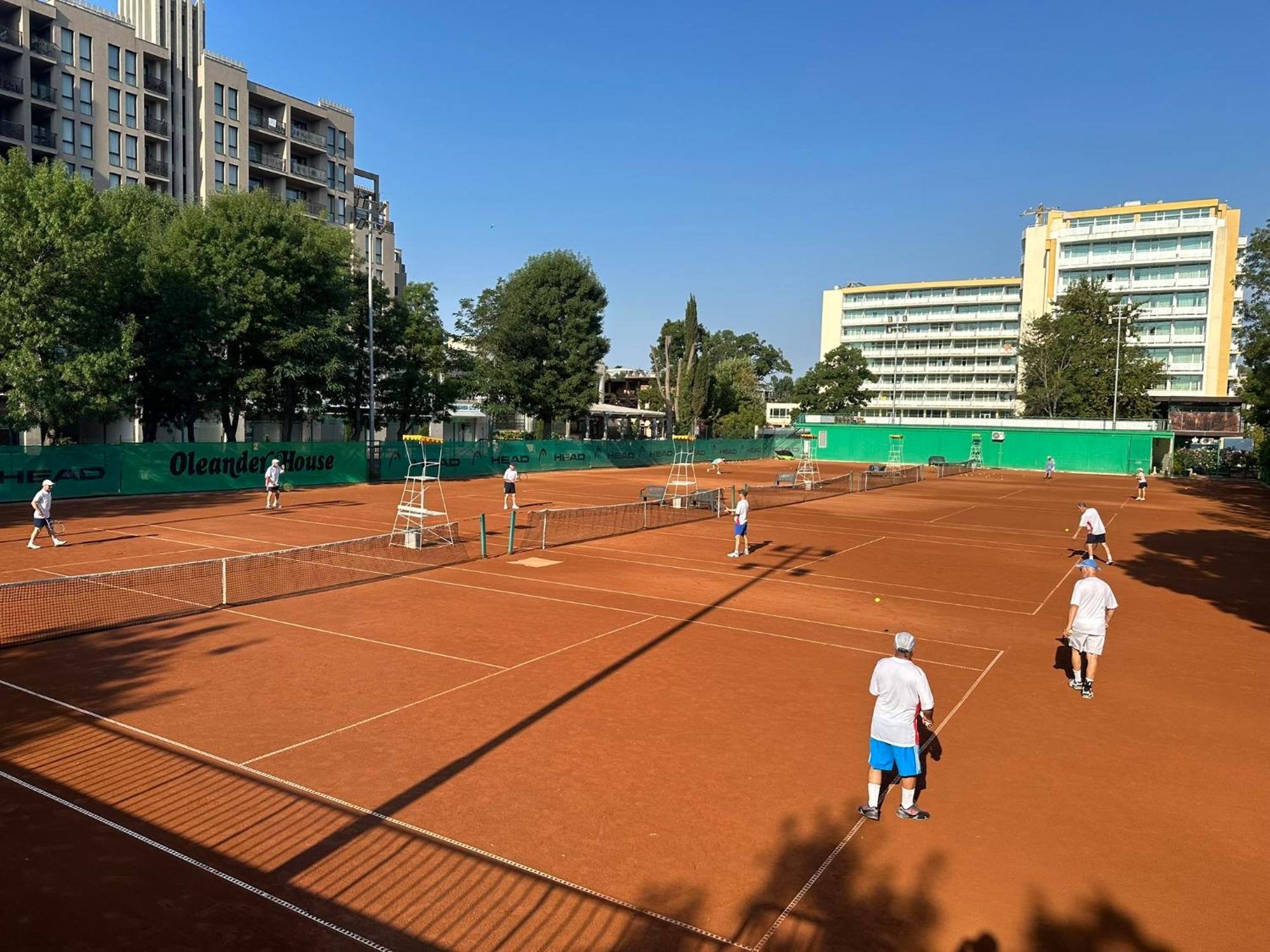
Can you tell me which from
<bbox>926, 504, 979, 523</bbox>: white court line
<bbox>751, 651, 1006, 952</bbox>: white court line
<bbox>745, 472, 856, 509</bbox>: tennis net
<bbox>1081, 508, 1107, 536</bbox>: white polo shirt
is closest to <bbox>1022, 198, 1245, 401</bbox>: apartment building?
<bbox>745, 472, 856, 509</bbox>: tennis net

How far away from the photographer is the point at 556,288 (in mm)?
64875

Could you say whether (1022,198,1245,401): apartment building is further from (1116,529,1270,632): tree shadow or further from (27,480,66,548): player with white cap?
(27,480,66,548): player with white cap

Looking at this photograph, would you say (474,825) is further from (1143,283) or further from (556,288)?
(1143,283)

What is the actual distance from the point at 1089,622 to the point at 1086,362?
3221 inches

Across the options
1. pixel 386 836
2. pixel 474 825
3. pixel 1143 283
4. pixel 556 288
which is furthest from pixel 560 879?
pixel 1143 283

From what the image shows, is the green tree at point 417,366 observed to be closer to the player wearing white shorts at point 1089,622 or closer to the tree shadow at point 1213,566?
the tree shadow at point 1213,566

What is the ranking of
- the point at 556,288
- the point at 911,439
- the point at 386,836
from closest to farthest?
the point at 386,836 → the point at 556,288 → the point at 911,439

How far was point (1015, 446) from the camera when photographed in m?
74.4

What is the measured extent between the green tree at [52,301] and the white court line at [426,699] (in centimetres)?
2888

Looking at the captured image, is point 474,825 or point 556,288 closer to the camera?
point 474,825

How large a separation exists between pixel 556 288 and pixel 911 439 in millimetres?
37729

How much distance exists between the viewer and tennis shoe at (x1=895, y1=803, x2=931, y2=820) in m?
7.49

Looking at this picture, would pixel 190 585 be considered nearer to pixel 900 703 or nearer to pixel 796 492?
pixel 900 703

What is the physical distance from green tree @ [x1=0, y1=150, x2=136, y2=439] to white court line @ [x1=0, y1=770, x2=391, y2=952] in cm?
3023
